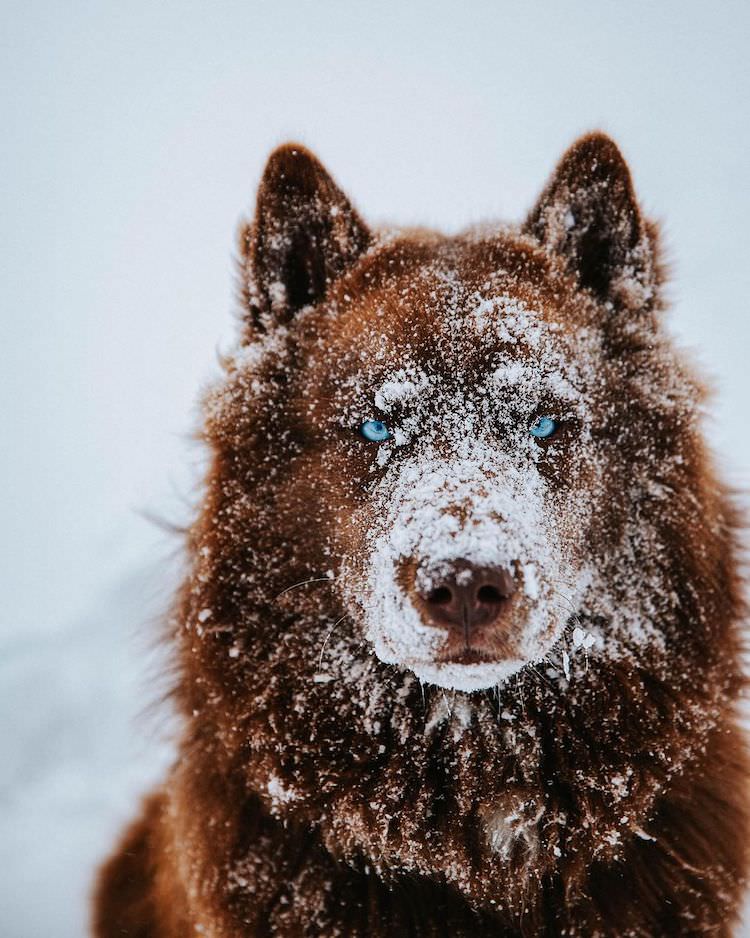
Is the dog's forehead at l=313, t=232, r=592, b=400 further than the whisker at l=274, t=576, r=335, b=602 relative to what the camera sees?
No

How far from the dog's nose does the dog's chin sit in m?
0.09

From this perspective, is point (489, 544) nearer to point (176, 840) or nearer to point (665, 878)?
point (665, 878)

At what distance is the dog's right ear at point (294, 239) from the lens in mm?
2695

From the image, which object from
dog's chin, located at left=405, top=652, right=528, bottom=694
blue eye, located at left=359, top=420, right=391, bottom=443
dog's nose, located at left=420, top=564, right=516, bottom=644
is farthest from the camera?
blue eye, located at left=359, top=420, right=391, bottom=443

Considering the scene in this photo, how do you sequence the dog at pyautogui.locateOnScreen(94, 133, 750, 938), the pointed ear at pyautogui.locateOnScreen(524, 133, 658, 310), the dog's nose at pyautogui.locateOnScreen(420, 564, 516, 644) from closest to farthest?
the dog's nose at pyautogui.locateOnScreen(420, 564, 516, 644)
the dog at pyautogui.locateOnScreen(94, 133, 750, 938)
the pointed ear at pyautogui.locateOnScreen(524, 133, 658, 310)

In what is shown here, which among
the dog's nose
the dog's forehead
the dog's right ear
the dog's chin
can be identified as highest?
the dog's right ear

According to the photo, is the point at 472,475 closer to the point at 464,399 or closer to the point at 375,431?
the point at 464,399

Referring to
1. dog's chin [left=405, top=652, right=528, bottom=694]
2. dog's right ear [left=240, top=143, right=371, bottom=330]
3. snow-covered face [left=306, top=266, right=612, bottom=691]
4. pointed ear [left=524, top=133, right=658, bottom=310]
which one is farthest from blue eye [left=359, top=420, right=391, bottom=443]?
pointed ear [left=524, top=133, right=658, bottom=310]

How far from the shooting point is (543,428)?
8.14 feet

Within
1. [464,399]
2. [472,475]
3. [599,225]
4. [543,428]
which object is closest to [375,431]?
[464,399]

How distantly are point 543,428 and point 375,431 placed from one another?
59 cm

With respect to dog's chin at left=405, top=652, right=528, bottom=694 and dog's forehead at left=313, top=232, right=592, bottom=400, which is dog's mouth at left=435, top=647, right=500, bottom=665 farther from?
dog's forehead at left=313, top=232, right=592, bottom=400

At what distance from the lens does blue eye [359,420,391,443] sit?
2.52m

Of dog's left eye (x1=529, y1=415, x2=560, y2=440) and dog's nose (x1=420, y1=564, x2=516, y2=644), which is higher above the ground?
dog's left eye (x1=529, y1=415, x2=560, y2=440)
